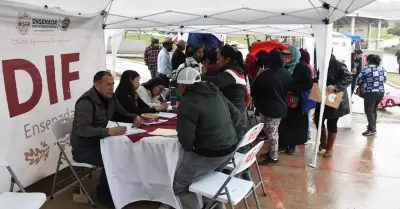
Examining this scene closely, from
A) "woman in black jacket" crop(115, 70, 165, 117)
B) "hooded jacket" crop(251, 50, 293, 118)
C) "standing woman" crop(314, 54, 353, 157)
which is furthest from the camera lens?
"standing woman" crop(314, 54, 353, 157)

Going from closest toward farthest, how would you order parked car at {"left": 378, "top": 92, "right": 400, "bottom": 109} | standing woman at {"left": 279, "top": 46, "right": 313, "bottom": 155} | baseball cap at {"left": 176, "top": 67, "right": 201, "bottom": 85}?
1. baseball cap at {"left": 176, "top": 67, "right": 201, "bottom": 85}
2. standing woman at {"left": 279, "top": 46, "right": 313, "bottom": 155}
3. parked car at {"left": 378, "top": 92, "right": 400, "bottom": 109}

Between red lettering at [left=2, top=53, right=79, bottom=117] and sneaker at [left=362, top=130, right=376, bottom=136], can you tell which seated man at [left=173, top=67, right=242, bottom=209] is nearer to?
red lettering at [left=2, top=53, right=79, bottom=117]

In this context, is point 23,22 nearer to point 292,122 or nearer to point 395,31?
point 292,122

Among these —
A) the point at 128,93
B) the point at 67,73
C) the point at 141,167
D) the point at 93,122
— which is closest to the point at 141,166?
the point at 141,167

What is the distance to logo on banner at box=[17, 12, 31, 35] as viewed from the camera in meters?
3.56

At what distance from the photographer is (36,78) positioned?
379 cm

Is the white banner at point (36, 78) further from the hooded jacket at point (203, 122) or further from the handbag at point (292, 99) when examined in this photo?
the handbag at point (292, 99)

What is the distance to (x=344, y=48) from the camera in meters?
6.68

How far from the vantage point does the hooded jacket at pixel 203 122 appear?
2693mm

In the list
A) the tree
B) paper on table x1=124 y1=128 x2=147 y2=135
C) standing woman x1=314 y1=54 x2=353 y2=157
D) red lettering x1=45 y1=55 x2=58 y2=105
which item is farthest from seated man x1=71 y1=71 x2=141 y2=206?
the tree

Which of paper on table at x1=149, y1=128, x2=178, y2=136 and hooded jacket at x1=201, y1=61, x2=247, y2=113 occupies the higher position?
hooded jacket at x1=201, y1=61, x2=247, y2=113

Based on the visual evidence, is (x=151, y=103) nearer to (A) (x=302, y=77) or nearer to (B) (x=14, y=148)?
(B) (x=14, y=148)

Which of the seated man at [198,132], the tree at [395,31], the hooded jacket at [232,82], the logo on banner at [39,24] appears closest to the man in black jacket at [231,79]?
the hooded jacket at [232,82]

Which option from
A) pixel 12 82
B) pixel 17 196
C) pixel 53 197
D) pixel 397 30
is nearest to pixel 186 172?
pixel 17 196
